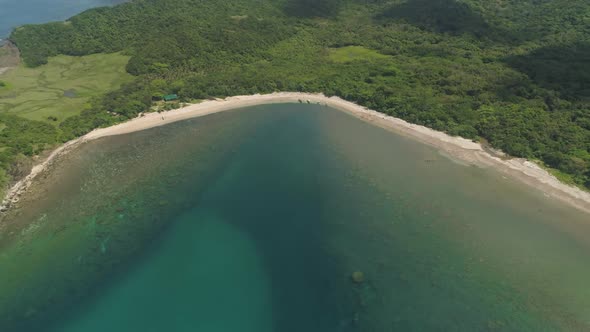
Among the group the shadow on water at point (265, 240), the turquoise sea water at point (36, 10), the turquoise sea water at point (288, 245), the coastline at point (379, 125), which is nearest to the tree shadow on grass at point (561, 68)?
the coastline at point (379, 125)

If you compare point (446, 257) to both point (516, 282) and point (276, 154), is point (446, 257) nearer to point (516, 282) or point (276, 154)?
point (516, 282)

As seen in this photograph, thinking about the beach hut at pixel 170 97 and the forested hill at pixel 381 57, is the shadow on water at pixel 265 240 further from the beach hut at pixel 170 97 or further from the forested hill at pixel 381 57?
the forested hill at pixel 381 57

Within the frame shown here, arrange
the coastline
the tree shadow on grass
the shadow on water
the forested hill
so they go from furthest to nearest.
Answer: the tree shadow on grass
the forested hill
the coastline
the shadow on water

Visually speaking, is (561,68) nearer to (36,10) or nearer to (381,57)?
(381,57)

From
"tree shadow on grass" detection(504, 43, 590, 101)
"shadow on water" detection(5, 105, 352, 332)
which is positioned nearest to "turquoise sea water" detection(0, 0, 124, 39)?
"shadow on water" detection(5, 105, 352, 332)

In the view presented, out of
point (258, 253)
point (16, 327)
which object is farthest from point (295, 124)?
point (16, 327)

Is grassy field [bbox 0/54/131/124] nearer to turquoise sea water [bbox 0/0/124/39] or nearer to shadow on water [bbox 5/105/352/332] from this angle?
shadow on water [bbox 5/105/352/332]
